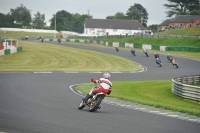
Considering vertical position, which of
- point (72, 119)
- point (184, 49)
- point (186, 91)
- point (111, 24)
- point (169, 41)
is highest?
point (111, 24)

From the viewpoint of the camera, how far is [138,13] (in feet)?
629

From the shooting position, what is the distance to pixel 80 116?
13.5 metres

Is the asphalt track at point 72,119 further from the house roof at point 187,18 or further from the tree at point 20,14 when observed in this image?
the house roof at point 187,18

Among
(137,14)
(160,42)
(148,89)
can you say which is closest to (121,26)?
(137,14)

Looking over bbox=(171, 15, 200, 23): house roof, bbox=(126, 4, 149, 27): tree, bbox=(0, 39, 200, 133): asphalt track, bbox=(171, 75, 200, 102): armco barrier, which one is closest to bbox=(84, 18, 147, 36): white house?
bbox=(171, 15, 200, 23): house roof

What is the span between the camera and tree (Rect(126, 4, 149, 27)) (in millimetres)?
189500

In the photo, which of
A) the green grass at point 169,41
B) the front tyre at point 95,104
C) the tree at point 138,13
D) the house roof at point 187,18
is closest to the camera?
the front tyre at point 95,104

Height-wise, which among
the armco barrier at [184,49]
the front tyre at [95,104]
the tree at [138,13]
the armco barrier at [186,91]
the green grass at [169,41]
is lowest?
the armco barrier at [186,91]

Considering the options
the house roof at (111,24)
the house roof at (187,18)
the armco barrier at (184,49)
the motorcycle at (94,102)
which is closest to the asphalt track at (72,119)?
the motorcycle at (94,102)

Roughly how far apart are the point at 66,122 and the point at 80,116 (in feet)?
4.78

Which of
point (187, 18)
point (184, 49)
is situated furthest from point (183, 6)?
point (184, 49)

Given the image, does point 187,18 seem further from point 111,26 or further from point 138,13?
point 138,13

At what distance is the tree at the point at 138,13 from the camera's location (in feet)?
622

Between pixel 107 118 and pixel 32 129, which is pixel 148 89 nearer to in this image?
pixel 107 118
